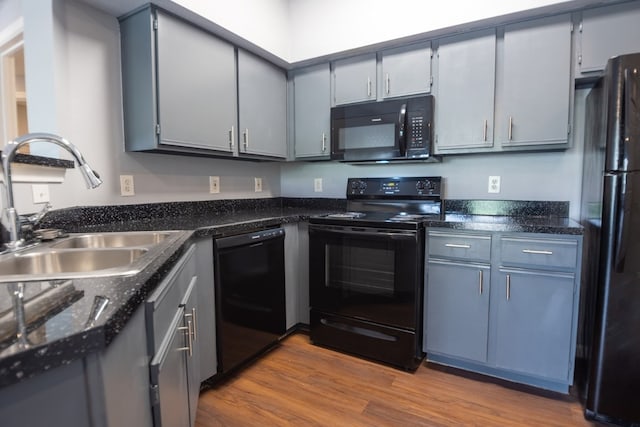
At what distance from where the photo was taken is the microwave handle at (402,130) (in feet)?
7.10

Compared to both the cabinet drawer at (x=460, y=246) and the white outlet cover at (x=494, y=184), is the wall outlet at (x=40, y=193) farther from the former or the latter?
the white outlet cover at (x=494, y=184)

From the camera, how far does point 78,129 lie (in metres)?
1.70

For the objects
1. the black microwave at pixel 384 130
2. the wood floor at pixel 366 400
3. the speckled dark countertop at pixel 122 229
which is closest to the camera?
the speckled dark countertop at pixel 122 229

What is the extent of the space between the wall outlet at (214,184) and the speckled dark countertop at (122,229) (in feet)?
0.29

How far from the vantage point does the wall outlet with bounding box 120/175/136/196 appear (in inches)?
74.4

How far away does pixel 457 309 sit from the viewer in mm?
1922

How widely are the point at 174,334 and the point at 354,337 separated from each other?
1.31m

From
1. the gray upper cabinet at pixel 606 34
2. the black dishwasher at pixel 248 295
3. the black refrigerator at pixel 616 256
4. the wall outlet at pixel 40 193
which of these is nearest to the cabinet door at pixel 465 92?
the gray upper cabinet at pixel 606 34

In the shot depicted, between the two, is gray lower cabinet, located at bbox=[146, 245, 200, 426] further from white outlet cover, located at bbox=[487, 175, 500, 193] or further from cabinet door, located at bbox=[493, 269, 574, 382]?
white outlet cover, located at bbox=[487, 175, 500, 193]

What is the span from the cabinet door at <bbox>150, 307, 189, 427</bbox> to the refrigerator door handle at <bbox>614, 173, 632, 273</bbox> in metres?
1.83

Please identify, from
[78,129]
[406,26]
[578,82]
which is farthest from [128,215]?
[578,82]

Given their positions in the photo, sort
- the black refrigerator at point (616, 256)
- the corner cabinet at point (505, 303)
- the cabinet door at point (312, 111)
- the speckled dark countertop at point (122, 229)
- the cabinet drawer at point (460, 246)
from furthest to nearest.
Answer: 1. the cabinet door at point (312, 111)
2. the cabinet drawer at point (460, 246)
3. the corner cabinet at point (505, 303)
4. the black refrigerator at point (616, 256)
5. the speckled dark countertop at point (122, 229)

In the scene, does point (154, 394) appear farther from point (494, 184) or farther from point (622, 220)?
point (494, 184)

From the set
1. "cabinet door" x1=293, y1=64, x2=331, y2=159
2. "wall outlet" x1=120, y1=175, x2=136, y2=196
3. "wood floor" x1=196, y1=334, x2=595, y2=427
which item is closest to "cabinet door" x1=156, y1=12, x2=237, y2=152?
"wall outlet" x1=120, y1=175, x2=136, y2=196
